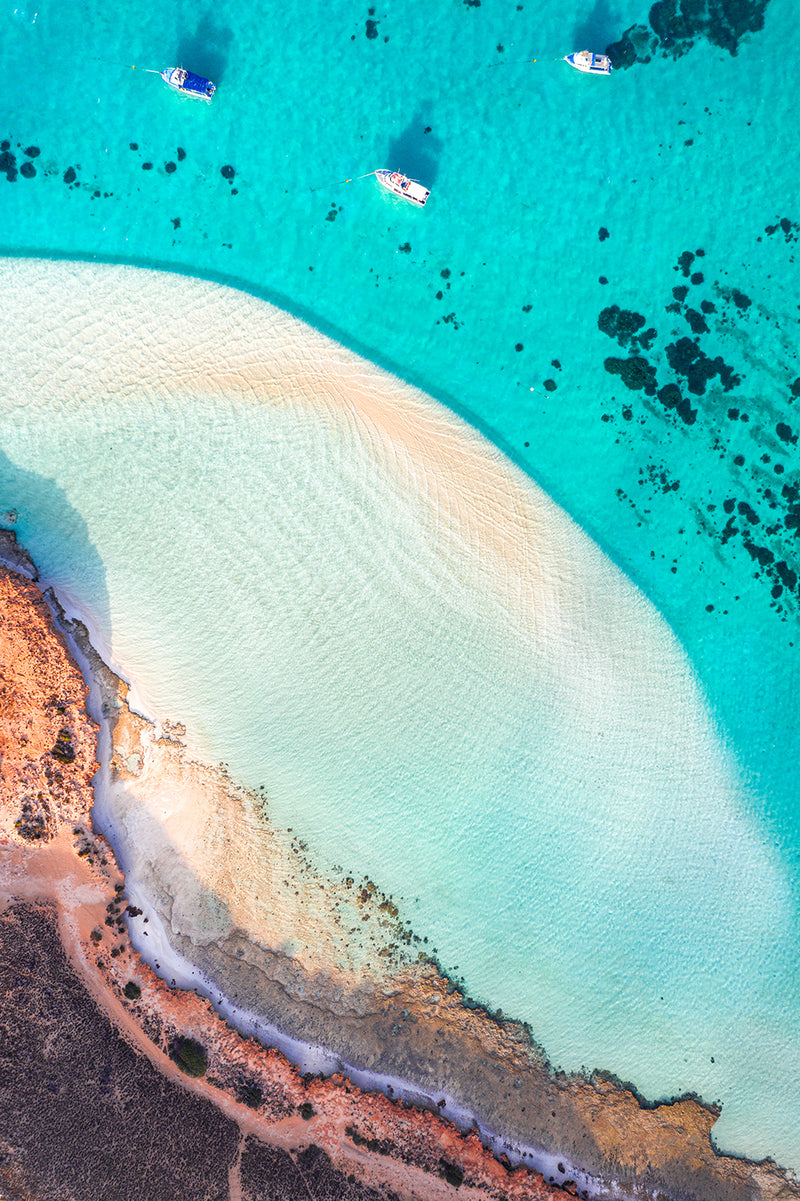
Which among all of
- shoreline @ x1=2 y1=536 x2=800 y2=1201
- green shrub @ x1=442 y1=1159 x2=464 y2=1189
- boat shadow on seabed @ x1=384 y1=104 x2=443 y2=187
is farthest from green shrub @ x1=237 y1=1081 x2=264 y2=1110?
boat shadow on seabed @ x1=384 y1=104 x2=443 y2=187

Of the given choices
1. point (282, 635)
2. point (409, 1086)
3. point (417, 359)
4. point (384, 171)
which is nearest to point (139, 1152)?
point (409, 1086)

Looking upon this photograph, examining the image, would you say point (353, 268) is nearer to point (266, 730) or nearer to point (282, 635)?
point (282, 635)

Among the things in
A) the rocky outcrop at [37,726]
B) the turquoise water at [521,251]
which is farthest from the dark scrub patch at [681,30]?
the rocky outcrop at [37,726]

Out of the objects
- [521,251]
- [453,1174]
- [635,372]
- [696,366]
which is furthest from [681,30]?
[453,1174]

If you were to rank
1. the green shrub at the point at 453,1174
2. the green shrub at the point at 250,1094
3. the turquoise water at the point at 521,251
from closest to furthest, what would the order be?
the green shrub at the point at 453,1174
the green shrub at the point at 250,1094
the turquoise water at the point at 521,251

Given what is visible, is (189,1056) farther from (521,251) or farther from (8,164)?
(8,164)

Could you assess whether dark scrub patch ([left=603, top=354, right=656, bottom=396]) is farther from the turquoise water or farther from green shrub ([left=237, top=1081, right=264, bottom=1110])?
green shrub ([left=237, top=1081, right=264, bottom=1110])

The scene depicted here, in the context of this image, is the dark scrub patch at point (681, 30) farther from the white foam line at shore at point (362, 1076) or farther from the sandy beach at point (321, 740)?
the white foam line at shore at point (362, 1076)
